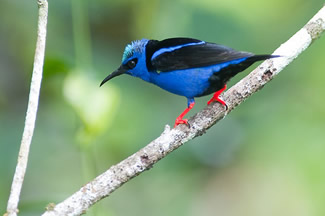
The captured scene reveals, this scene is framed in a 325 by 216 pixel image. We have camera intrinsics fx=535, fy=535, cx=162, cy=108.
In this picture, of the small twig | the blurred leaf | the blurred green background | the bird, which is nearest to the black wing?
the bird

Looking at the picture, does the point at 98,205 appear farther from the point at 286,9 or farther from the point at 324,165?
the point at 286,9

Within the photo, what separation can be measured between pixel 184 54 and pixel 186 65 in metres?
0.10

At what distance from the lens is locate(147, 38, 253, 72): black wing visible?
4051mm

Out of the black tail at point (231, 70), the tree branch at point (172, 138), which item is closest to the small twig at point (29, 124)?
the tree branch at point (172, 138)

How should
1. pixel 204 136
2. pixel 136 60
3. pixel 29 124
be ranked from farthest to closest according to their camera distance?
pixel 204 136 < pixel 136 60 < pixel 29 124

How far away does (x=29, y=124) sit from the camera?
9.95 ft

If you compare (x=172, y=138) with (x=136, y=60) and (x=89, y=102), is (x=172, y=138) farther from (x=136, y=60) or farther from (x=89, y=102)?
(x=136, y=60)

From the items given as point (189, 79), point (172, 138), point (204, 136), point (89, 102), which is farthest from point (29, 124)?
point (204, 136)

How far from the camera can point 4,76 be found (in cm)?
620

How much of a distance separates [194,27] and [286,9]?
1036 millimetres

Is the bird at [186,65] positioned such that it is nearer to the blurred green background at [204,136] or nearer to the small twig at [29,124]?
the blurred green background at [204,136]

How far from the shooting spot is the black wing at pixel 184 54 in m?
4.05

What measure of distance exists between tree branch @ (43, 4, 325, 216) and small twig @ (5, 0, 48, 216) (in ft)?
1.17

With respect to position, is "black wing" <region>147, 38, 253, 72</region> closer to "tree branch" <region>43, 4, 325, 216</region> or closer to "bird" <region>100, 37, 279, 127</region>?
"bird" <region>100, 37, 279, 127</region>
